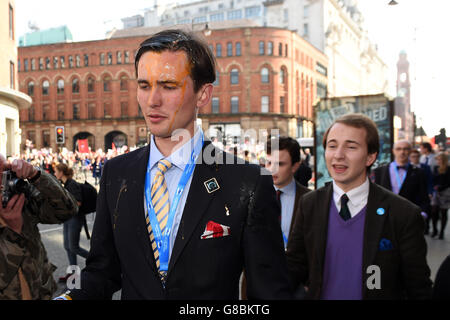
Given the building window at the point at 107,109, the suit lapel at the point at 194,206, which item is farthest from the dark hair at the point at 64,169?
the building window at the point at 107,109

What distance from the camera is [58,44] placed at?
6009 cm

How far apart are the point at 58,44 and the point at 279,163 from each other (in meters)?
63.0

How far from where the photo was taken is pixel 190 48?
177 centimetres

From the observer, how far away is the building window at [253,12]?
79.6 metres

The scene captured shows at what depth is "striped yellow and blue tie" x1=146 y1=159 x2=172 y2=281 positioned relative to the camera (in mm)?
1746

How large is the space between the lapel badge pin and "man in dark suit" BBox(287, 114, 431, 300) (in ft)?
4.08

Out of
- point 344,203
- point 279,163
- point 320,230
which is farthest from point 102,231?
point 279,163

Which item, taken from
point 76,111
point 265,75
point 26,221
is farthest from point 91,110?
point 26,221

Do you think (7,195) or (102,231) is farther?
(7,195)

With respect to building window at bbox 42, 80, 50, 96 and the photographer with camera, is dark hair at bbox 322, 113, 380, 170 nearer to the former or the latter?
the photographer with camera

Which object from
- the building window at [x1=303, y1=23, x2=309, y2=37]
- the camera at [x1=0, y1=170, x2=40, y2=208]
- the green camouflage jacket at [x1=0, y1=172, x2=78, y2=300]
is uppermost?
the building window at [x1=303, y1=23, x2=309, y2=37]

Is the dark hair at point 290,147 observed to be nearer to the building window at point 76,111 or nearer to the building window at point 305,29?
the building window at point 76,111

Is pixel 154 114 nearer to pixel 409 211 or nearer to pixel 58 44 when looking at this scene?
pixel 409 211

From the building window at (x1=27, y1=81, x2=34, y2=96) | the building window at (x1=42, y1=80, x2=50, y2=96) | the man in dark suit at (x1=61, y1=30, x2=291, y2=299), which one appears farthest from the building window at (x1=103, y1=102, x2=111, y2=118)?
the man in dark suit at (x1=61, y1=30, x2=291, y2=299)
